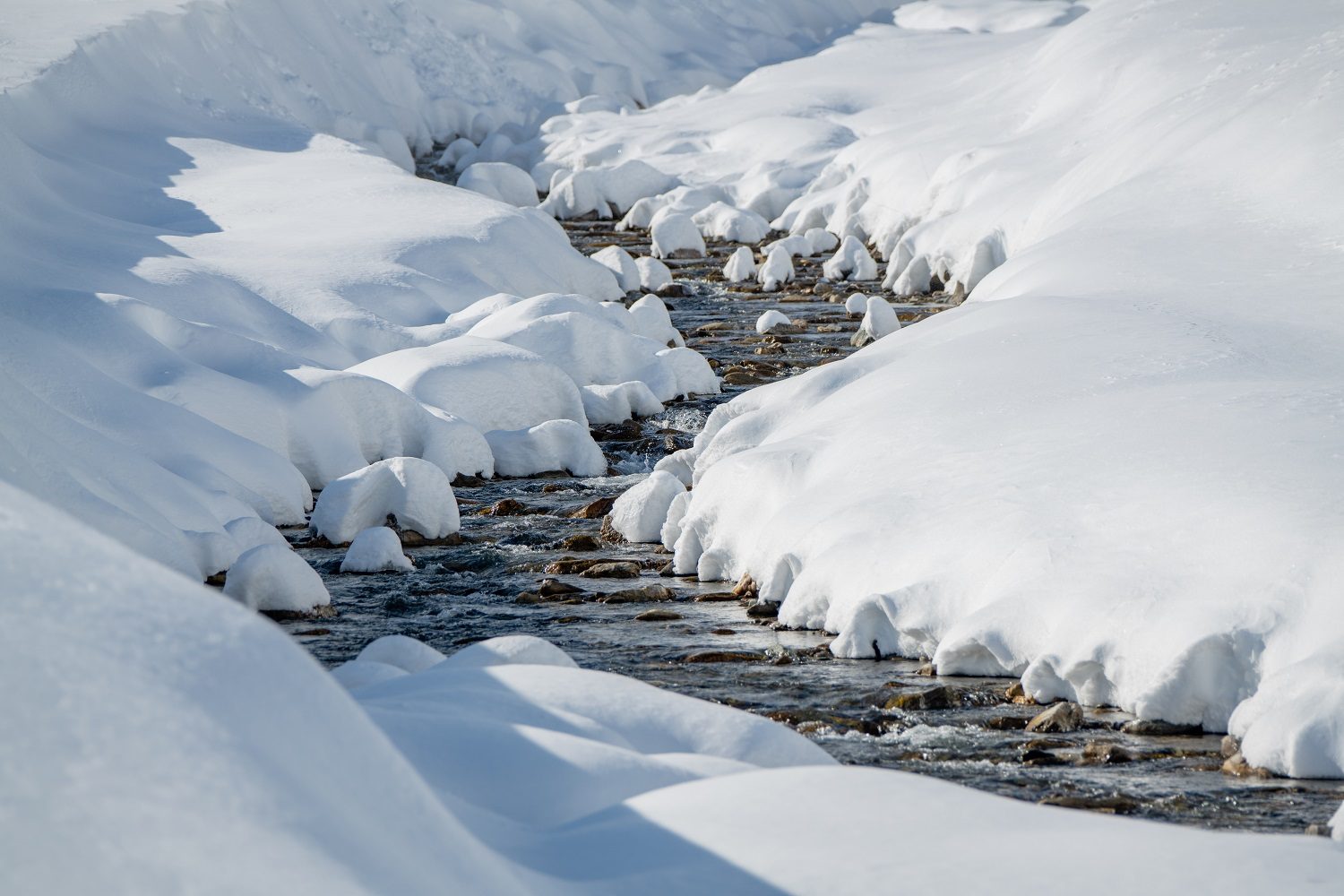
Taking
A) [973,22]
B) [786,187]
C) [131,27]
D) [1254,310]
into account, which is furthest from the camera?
[973,22]

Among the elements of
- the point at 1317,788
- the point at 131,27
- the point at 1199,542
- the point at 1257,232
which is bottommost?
the point at 1317,788

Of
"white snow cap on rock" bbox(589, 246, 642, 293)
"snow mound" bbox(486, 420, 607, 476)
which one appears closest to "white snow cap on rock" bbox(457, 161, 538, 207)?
"white snow cap on rock" bbox(589, 246, 642, 293)

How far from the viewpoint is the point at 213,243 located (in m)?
15.6

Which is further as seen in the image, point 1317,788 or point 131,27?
point 131,27

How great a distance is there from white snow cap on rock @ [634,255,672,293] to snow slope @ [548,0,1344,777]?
584cm

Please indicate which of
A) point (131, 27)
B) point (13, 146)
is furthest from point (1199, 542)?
point (131, 27)

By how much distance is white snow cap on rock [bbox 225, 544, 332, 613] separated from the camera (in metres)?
8.25

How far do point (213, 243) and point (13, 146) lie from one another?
2123mm

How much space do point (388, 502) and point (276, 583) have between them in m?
1.90

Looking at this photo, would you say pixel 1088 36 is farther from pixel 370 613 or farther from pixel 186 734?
pixel 186 734

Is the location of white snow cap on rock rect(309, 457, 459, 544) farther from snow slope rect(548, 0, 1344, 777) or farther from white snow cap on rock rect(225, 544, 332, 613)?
snow slope rect(548, 0, 1344, 777)

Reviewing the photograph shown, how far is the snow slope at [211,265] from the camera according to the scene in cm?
944

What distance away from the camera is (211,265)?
566 inches

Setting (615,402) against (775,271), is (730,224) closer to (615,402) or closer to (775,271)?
(775,271)
